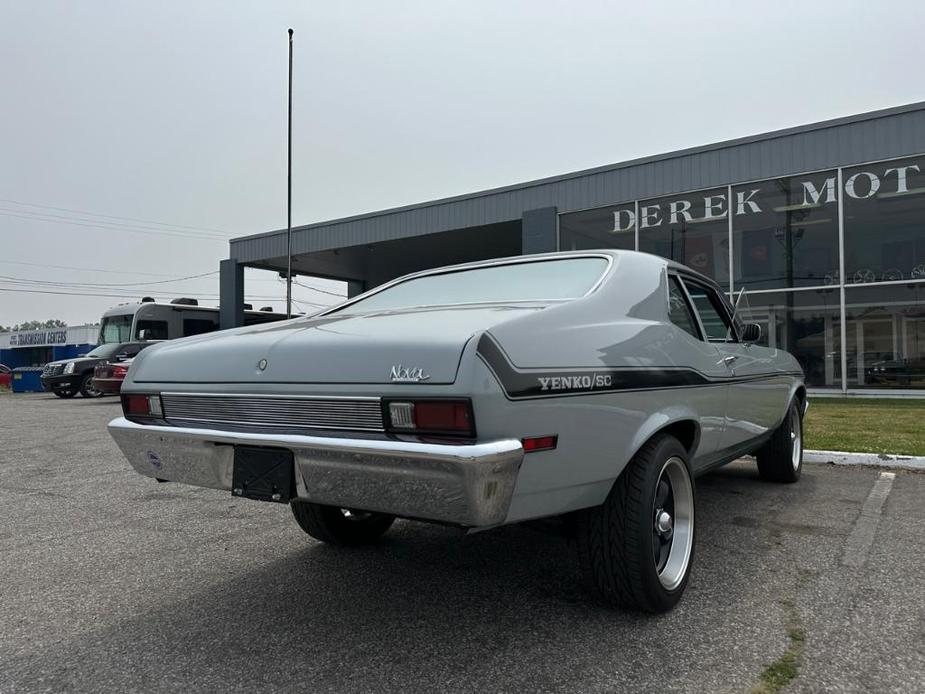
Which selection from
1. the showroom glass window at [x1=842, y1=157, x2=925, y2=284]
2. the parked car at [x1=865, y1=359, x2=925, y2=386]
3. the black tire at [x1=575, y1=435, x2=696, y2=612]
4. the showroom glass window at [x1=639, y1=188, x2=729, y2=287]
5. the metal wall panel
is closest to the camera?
the black tire at [x1=575, y1=435, x2=696, y2=612]

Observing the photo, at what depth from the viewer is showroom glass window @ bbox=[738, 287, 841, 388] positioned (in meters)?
12.3

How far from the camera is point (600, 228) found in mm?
14992

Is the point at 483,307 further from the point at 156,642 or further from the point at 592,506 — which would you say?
the point at 156,642

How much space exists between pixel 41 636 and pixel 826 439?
22.3 feet

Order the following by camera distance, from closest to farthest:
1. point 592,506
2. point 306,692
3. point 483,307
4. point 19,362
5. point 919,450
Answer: point 306,692, point 592,506, point 483,307, point 919,450, point 19,362

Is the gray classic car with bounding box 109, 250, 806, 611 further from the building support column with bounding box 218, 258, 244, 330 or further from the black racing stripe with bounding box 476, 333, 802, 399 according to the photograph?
the building support column with bounding box 218, 258, 244, 330

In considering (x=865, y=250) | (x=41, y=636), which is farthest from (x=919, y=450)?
(x=865, y=250)

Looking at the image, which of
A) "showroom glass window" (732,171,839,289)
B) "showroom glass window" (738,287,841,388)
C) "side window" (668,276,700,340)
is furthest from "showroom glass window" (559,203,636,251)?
"side window" (668,276,700,340)

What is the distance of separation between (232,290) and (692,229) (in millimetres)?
16768

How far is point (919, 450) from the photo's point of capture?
223 inches

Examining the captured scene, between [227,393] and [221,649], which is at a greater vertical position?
[227,393]

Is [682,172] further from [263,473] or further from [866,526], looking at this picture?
[263,473]

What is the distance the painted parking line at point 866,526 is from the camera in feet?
10.1

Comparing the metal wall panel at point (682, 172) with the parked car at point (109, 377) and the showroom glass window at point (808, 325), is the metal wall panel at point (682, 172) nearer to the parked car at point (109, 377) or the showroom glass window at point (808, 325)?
the showroom glass window at point (808, 325)
